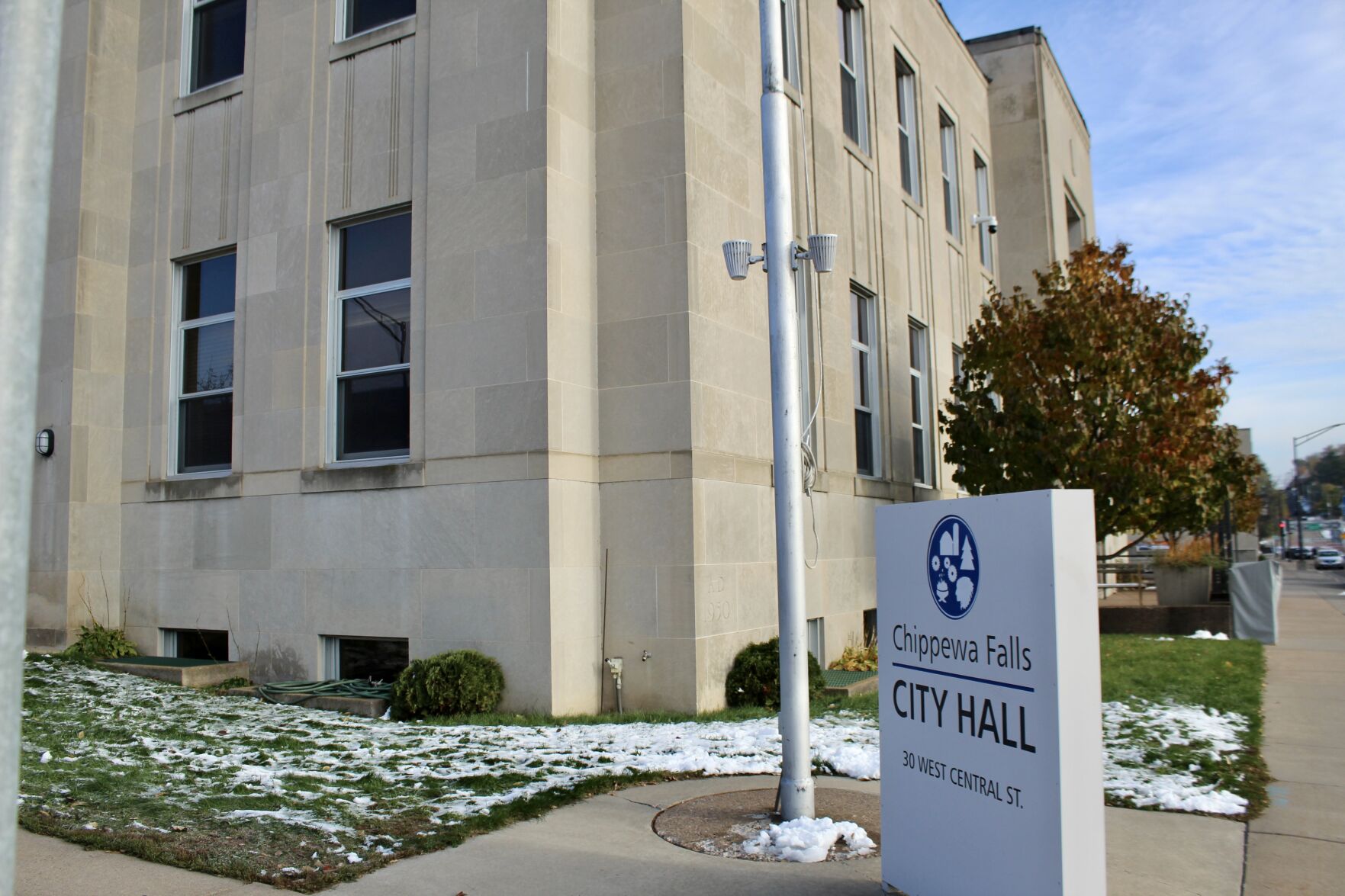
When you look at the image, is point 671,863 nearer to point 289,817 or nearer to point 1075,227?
point 289,817

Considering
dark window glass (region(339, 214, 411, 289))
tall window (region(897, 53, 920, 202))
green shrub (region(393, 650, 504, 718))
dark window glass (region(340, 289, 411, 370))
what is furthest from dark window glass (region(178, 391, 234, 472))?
tall window (region(897, 53, 920, 202))

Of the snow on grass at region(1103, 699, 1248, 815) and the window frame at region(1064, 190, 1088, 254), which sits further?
the window frame at region(1064, 190, 1088, 254)

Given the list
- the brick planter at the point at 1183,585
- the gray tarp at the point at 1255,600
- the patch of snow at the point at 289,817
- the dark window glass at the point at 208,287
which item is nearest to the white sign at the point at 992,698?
the patch of snow at the point at 289,817

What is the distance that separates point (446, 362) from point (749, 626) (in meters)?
4.52

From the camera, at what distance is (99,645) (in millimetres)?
13703

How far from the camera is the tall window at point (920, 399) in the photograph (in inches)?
768

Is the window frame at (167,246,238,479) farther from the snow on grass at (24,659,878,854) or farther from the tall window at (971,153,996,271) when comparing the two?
the tall window at (971,153,996,271)

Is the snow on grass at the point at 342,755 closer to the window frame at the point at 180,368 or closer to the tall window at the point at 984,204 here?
the window frame at the point at 180,368

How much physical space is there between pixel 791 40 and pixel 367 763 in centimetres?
1101

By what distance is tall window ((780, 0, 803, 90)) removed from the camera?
48.1 ft

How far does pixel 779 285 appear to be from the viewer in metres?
7.15

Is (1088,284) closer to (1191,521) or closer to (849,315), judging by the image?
(1191,521)

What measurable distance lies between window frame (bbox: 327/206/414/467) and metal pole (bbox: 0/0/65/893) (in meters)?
9.76

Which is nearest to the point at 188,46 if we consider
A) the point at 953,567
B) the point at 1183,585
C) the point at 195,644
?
the point at 195,644
